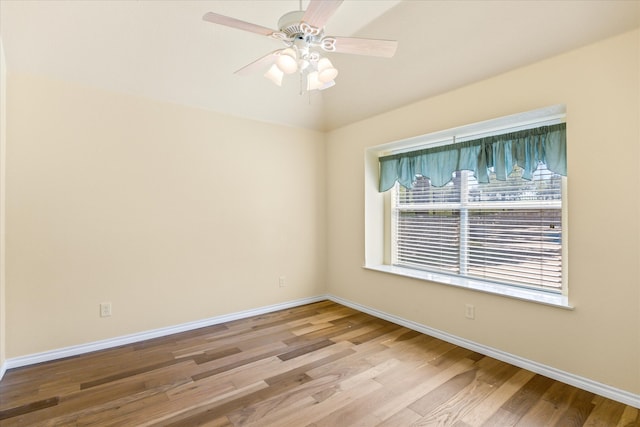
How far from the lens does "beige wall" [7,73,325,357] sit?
2568 millimetres

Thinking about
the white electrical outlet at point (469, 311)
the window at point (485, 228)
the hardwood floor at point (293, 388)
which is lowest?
the hardwood floor at point (293, 388)

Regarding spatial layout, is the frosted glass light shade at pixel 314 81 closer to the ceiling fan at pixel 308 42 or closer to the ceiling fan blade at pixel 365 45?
the ceiling fan at pixel 308 42

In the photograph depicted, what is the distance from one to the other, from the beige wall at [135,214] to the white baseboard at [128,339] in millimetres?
57

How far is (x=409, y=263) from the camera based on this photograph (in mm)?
3818

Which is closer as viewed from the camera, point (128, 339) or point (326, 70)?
point (326, 70)

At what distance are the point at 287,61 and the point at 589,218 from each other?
2.36 m

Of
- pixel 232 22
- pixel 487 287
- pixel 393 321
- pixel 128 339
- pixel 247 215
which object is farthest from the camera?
pixel 247 215

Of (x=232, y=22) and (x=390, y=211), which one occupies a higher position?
(x=232, y=22)

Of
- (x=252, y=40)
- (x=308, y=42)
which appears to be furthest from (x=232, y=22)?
(x=252, y=40)

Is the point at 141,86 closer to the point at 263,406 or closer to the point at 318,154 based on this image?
the point at 318,154

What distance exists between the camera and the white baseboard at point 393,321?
211cm

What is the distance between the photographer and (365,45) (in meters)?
1.92

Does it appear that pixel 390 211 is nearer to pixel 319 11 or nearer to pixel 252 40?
pixel 252 40

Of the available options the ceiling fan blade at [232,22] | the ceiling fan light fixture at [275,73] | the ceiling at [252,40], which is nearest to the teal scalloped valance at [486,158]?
the ceiling at [252,40]
